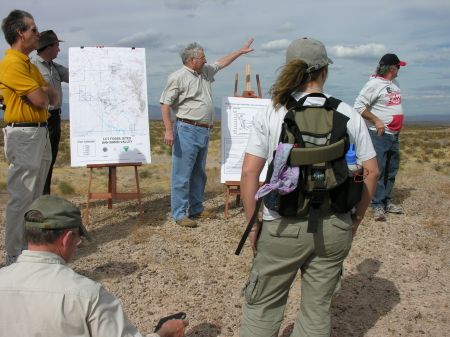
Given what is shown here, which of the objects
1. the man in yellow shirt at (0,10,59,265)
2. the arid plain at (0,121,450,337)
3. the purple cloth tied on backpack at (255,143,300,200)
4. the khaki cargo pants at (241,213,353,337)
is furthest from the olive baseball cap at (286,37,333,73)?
the man in yellow shirt at (0,10,59,265)

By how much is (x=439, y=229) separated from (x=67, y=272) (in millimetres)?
4667

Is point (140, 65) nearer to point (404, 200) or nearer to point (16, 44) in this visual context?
point (16, 44)

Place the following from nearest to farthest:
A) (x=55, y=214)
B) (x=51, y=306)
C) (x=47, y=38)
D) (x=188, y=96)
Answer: (x=51, y=306)
(x=55, y=214)
(x=47, y=38)
(x=188, y=96)

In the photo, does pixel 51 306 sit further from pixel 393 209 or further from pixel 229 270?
pixel 393 209

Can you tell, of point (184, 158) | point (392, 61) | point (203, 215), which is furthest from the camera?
point (203, 215)

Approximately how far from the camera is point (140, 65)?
4957mm

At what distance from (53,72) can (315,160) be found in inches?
163

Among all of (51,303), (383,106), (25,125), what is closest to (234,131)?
(383,106)

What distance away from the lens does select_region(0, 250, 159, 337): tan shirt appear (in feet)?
4.39

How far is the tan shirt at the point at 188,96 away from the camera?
15.1ft

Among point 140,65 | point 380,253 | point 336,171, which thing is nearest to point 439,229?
point 380,253

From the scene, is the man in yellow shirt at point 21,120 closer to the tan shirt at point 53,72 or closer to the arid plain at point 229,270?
the arid plain at point 229,270

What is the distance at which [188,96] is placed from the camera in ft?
15.2

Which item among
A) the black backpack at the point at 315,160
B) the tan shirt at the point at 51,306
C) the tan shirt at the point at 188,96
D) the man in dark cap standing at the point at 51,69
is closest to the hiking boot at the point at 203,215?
the tan shirt at the point at 188,96
